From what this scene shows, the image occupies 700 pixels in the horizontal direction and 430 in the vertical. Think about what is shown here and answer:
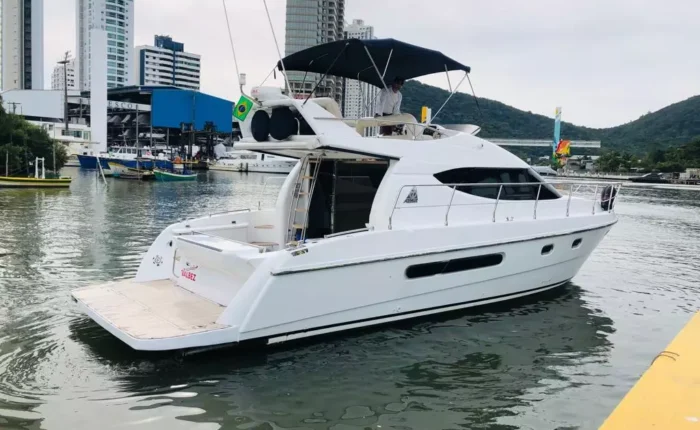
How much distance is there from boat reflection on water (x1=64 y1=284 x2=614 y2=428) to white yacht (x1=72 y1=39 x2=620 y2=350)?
0.34m

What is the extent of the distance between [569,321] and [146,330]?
21.1 feet

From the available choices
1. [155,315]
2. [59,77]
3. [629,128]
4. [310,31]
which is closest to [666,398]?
[155,315]

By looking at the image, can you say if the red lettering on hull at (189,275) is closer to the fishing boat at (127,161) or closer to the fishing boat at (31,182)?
the fishing boat at (31,182)

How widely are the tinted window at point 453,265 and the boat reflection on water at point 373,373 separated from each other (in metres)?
0.81

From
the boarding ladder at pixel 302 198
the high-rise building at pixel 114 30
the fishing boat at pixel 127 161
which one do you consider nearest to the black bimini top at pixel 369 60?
the boarding ladder at pixel 302 198

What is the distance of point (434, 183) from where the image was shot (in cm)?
866

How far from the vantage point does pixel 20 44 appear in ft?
394

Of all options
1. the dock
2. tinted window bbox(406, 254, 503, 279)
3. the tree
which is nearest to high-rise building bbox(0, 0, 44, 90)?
the tree

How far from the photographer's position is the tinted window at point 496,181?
29.8 ft

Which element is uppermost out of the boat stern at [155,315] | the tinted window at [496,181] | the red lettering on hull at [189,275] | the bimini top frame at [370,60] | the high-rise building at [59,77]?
the high-rise building at [59,77]

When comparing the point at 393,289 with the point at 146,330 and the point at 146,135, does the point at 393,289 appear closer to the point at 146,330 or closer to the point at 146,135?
the point at 146,330

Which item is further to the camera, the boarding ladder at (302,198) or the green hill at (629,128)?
the green hill at (629,128)

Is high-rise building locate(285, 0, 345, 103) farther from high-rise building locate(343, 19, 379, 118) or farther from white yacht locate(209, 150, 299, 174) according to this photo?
white yacht locate(209, 150, 299, 174)

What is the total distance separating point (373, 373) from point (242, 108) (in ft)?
14.8
